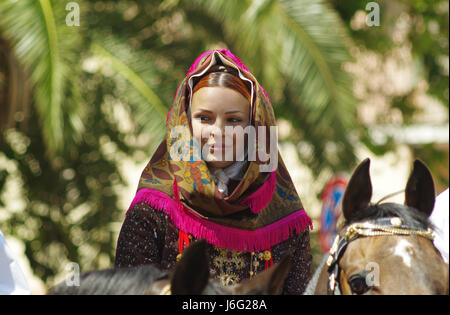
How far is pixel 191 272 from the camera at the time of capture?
1.39 metres

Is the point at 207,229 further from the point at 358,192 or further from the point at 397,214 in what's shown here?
the point at 397,214

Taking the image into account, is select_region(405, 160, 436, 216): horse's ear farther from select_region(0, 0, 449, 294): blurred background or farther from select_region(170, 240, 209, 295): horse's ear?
select_region(0, 0, 449, 294): blurred background

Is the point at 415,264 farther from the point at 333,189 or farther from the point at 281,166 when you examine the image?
the point at 333,189

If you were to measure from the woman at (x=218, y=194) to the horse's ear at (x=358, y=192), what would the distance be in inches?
14.0

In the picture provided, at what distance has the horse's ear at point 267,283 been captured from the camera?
144cm

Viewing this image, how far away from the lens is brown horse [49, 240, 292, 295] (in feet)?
4.54

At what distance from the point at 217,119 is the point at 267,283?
28.2 inches

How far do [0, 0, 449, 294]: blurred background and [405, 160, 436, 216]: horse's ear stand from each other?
2773 mm

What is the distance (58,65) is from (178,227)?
109 inches

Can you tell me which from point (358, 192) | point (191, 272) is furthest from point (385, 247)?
point (191, 272)

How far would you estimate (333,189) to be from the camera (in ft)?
19.4

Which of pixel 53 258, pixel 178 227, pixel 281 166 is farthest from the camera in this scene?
pixel 53 258

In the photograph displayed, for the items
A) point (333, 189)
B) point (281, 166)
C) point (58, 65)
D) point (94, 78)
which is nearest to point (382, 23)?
point (333, 189)

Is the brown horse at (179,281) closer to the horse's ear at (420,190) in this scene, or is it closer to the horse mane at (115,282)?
the horse mane at (115,282)
